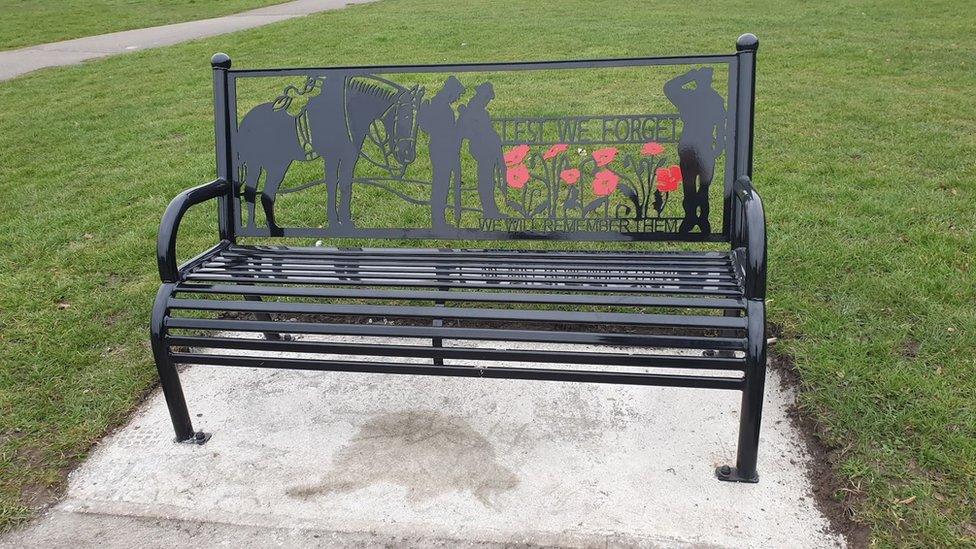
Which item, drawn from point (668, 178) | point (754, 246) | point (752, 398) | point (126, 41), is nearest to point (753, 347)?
point (752, 398)

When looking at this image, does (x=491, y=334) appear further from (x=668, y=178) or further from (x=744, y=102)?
(x=744, y=102)

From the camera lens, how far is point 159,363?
2.48 metres

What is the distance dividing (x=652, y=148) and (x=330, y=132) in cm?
139

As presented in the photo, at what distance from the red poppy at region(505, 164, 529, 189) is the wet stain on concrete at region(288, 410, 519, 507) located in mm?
1014

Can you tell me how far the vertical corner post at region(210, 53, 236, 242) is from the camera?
10.1 feet

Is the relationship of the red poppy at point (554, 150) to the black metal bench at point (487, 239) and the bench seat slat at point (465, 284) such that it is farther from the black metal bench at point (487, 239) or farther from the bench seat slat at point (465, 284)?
the bench seat slat at point (465, 284)

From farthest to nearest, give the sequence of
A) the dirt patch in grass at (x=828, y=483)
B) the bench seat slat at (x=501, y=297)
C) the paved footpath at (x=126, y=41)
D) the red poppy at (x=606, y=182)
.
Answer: the paved footpath at (x=126, y=41) < the red poppy at (x=606, y=182) < the bench seat slat at (x=501, y=297) < the dirt patch in grass at (x=828, y=483)

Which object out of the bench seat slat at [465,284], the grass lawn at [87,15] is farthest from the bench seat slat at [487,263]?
the grass lawn at [87,15]

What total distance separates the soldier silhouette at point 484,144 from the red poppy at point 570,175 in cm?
26

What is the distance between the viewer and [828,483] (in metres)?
2.30

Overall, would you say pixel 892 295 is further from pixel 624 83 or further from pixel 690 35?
pixel 690 35

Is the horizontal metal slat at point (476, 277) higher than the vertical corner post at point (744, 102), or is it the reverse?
the vertical corner post at point (744, 102)

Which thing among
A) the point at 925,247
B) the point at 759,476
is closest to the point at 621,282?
the point at 759,476

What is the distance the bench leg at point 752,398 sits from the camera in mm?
2135
